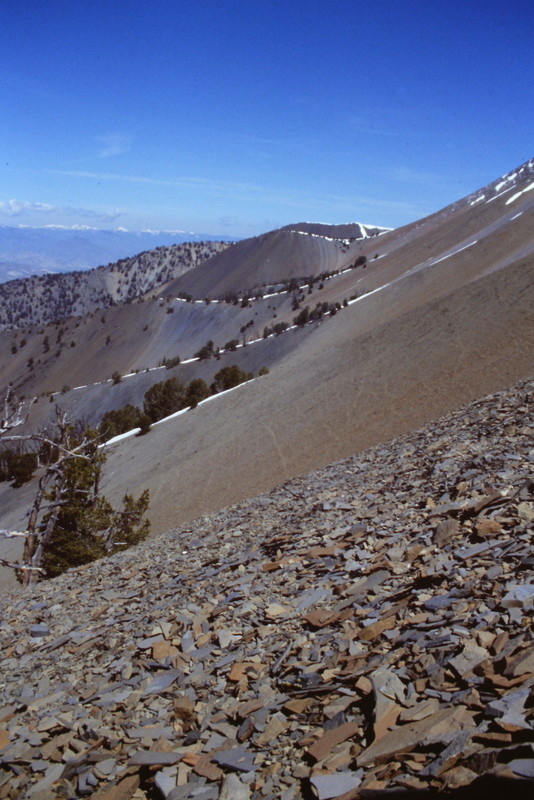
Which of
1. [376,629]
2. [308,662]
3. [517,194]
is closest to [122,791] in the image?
[308,662]

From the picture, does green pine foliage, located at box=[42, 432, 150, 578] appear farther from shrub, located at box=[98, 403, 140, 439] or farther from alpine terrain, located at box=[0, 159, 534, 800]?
shrub, located at box=[98, 403, 140, 439]

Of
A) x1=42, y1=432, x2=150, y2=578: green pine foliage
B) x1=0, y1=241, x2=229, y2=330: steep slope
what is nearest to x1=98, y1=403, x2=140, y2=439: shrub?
x1=42, y1=432, x2=150, y2=578: green pine foliage

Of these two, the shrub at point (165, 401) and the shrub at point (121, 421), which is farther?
the shrub at point (165, 401)

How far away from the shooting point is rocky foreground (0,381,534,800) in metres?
3.73

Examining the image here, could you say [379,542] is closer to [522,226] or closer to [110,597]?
[110,597]

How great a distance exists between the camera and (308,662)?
5.09 metres

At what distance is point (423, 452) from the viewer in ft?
37.6

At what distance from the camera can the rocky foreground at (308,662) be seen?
373 centimetres

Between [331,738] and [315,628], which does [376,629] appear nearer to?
[315,628]

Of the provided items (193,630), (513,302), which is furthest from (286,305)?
(193,630)

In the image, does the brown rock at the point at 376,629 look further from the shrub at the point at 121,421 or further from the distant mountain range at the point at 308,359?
the shrub at the point at 121,421

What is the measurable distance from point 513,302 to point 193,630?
909 inches

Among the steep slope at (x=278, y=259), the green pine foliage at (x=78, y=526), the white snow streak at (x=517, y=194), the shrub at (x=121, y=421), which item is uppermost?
the steep slope at (x=278, y=259)

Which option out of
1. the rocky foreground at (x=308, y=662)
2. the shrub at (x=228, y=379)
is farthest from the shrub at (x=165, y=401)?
the rocky foreground at (x=308, y=662)
